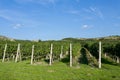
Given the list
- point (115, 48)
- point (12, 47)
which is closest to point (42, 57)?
point (12, 47)

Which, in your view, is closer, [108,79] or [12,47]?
[108,79]

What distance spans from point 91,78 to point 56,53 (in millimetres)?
30924

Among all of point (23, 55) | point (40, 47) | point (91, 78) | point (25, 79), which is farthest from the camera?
point (23, 55)

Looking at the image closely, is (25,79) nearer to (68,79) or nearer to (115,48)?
(68,79)

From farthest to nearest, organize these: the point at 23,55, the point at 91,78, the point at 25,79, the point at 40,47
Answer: the point at 23,55
the point at 40,47
the point at 91,78
the point at 25,79

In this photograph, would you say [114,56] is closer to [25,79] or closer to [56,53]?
[56,53]

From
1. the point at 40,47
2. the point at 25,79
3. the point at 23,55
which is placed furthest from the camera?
the point at 23,55

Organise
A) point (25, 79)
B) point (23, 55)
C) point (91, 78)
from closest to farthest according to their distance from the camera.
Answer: point (25, 79)
point (91, 78)
point (23, 55)

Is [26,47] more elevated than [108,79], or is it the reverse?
[26,47]

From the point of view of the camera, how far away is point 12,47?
4834cm

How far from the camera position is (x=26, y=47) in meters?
49.3

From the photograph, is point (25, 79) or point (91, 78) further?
point (91, 78)

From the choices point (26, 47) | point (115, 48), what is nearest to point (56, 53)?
point (26, 47)

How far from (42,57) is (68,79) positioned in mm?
32360
